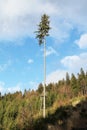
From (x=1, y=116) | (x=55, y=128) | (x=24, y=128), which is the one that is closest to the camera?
(x=55, y=128)

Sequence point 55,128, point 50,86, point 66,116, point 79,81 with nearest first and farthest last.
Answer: point 55,128
point 66,116
point 79,81
point 50,86

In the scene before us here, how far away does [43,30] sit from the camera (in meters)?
49.3

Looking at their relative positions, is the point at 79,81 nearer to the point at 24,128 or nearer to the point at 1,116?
the point at 1,116

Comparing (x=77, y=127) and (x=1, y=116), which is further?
(x=1, y=116)

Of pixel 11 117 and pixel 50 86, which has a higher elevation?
pixel 50 86

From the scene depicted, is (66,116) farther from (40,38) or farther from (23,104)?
(23,104)

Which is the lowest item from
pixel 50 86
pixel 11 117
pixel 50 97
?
pixel 11 117

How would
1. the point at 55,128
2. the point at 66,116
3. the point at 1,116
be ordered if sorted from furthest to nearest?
the point at 1,116
the point at 66,116
the point at 55,128

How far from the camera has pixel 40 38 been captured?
161 ft

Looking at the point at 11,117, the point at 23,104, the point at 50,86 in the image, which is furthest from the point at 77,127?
the point at 50,86

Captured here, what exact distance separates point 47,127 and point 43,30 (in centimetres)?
3260

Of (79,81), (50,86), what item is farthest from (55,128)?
(50,86)

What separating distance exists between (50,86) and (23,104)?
46.5 meters

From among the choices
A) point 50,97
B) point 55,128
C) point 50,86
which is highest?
point 50,86
